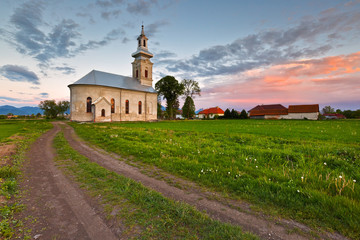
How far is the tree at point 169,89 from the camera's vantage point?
6219 cm

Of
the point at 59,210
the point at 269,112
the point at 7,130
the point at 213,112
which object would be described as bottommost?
the point at 59,210

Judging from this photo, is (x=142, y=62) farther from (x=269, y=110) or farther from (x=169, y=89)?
(x=269, y=110)

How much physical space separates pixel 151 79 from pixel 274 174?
56816 mm

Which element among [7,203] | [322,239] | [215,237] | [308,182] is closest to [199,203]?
[215,237]

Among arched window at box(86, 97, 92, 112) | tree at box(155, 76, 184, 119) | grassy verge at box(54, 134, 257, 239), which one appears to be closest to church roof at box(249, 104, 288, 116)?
tree at box(155, 76, 184, 119)

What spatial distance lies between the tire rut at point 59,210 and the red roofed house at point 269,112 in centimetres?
8384

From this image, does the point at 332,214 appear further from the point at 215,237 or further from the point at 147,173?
the point at 147,173

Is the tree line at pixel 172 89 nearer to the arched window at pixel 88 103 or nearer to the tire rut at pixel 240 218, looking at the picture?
the arched window at pixel 88 103

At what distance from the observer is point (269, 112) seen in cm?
7638

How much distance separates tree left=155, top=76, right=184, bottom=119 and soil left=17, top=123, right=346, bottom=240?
58.7m

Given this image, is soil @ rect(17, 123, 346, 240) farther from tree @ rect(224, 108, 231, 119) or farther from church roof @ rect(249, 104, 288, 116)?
church roof @ rect(249, 104, 288, 116)

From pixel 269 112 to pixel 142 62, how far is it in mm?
64313

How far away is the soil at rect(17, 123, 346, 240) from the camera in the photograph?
2756 millimetres

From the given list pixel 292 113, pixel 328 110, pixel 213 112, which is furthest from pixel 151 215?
pixel 328 110
